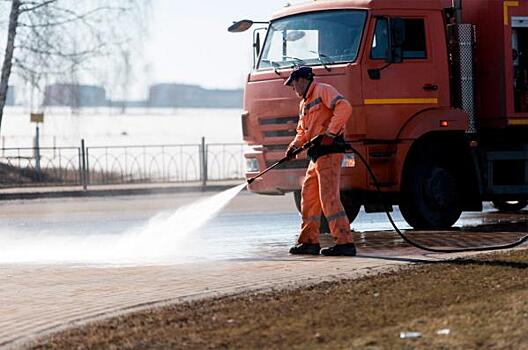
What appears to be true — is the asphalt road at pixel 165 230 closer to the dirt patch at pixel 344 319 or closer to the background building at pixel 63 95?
the dirt patch at pixel 344 319

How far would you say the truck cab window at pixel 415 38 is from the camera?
1608cm

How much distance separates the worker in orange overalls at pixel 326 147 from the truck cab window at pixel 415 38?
3.18m

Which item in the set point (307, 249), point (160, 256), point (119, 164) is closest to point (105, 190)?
point (119, 164)

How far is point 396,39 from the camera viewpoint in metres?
15.9

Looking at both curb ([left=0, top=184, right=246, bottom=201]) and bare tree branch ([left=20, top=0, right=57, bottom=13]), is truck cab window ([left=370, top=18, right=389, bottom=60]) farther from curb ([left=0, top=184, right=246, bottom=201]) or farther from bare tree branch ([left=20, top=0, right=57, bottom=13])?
bare tree branch ([left=20, top=0, right=57, bottom=13])

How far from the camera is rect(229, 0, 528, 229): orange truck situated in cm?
1578

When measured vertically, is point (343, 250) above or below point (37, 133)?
below

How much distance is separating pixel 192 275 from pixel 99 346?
3619mm

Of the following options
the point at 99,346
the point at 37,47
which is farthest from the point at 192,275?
the point at 37,47

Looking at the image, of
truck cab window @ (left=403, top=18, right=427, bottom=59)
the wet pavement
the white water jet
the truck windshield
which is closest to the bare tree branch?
the wet pavement

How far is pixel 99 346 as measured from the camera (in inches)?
322

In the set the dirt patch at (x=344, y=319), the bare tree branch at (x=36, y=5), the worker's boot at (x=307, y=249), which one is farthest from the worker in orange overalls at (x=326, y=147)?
the bare tree branch at (x=36, y=5)

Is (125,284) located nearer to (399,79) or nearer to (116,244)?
(116,244)

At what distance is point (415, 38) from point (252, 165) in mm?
2634
